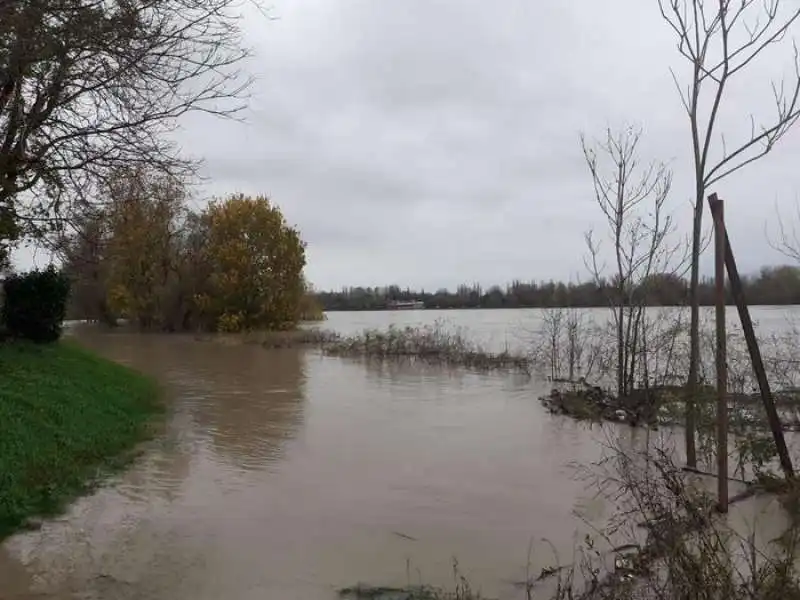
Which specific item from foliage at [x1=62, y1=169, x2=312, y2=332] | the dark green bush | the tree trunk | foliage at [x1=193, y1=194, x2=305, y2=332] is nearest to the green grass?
the dark green bush

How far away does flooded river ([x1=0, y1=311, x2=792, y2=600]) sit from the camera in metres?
5.24

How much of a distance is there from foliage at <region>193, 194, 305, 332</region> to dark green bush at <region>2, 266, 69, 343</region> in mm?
24916

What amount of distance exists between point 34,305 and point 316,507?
404 inches

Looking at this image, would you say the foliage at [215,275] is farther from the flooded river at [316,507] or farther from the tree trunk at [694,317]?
the tree trunk at [694,317]

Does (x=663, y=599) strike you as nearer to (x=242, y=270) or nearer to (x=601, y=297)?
(x=601, y=297)

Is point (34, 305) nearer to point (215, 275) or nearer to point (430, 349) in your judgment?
point (430, 349)

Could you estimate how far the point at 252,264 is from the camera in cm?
4088

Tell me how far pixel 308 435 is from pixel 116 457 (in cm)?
318

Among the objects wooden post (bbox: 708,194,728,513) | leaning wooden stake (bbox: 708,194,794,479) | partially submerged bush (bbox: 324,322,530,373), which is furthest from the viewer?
partially submerged bush (bbox: 324,322,530,373)

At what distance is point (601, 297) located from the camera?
1572 cm

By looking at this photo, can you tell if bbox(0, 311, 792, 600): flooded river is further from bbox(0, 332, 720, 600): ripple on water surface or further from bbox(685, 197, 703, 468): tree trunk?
bbox(685, 197, 703, 468): tree trunk

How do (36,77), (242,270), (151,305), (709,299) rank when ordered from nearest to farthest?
(36,77) → (709,299) → (242,270) → (151,305)

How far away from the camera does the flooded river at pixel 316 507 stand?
5.24 metres

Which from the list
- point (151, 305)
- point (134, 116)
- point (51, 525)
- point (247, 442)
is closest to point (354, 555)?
point (51, 525)
